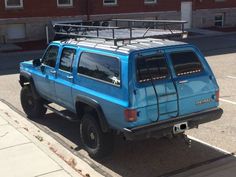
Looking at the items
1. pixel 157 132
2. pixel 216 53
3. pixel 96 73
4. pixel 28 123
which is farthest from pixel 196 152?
pixel 216 53

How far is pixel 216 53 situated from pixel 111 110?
14.9 meters

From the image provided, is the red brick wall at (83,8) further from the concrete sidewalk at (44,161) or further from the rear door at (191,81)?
the rear door at (191,81)

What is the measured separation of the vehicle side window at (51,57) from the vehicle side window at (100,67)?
1279 mm

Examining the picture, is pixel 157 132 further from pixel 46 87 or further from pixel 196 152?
pixel 46 87

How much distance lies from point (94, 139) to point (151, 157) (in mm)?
1128

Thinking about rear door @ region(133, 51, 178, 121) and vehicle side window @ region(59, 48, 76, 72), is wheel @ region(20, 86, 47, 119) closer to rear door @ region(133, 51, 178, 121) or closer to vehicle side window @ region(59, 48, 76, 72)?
vehicle side window @ region(59, 48, 76, 72)

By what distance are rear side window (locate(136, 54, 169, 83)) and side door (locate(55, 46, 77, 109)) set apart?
1.85m

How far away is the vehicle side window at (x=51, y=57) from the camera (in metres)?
9.16

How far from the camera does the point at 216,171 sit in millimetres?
7004

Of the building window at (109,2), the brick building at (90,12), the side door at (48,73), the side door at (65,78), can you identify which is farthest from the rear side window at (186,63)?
the building window at (109,2)

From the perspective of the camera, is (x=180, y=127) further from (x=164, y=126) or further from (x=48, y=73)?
(x=48, y=73)

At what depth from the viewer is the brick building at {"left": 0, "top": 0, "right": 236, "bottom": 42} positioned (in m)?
25.3

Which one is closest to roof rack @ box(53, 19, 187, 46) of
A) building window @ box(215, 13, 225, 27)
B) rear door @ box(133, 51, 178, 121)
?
rear door @ box(133, 51, 178, 121)

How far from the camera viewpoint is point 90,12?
27453mm
